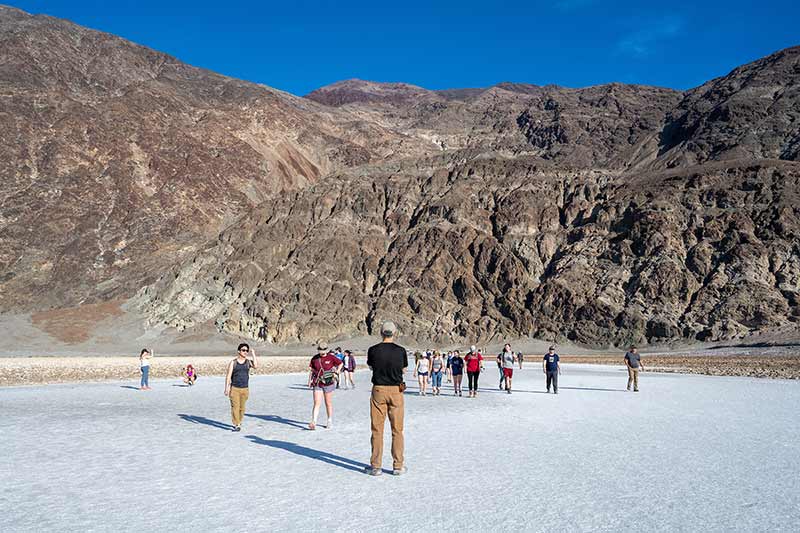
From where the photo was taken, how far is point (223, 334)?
7500cm

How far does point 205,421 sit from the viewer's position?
13211mm

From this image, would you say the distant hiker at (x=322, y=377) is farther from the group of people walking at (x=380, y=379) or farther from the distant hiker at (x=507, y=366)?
the distant hiker at (x=507, y=366)

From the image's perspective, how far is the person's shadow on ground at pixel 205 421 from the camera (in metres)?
12.4

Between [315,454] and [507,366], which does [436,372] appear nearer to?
[507,366]

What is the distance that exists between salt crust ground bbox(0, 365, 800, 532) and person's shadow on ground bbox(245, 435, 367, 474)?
0.03 metres

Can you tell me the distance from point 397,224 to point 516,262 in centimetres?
1939

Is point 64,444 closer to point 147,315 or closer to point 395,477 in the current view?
point 395,477

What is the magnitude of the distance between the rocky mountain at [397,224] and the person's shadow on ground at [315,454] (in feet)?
213

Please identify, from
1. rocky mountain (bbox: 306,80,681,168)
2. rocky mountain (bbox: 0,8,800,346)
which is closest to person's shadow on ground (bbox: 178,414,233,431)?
rocky mountain (bbox: 0,8,800,346)

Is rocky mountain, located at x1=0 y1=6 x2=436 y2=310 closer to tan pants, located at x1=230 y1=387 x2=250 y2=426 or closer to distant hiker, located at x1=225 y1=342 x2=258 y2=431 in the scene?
distant hiker, located at x1=225 y1=342 x2=258 y2=431

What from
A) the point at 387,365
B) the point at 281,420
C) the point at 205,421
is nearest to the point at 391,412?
the point at 387,365

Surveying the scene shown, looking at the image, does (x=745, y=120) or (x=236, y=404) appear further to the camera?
(x=745, y=120)

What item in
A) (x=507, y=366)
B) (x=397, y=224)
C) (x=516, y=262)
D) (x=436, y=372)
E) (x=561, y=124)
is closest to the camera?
(x=436, y=372)

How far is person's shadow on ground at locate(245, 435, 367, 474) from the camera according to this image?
8482mm
